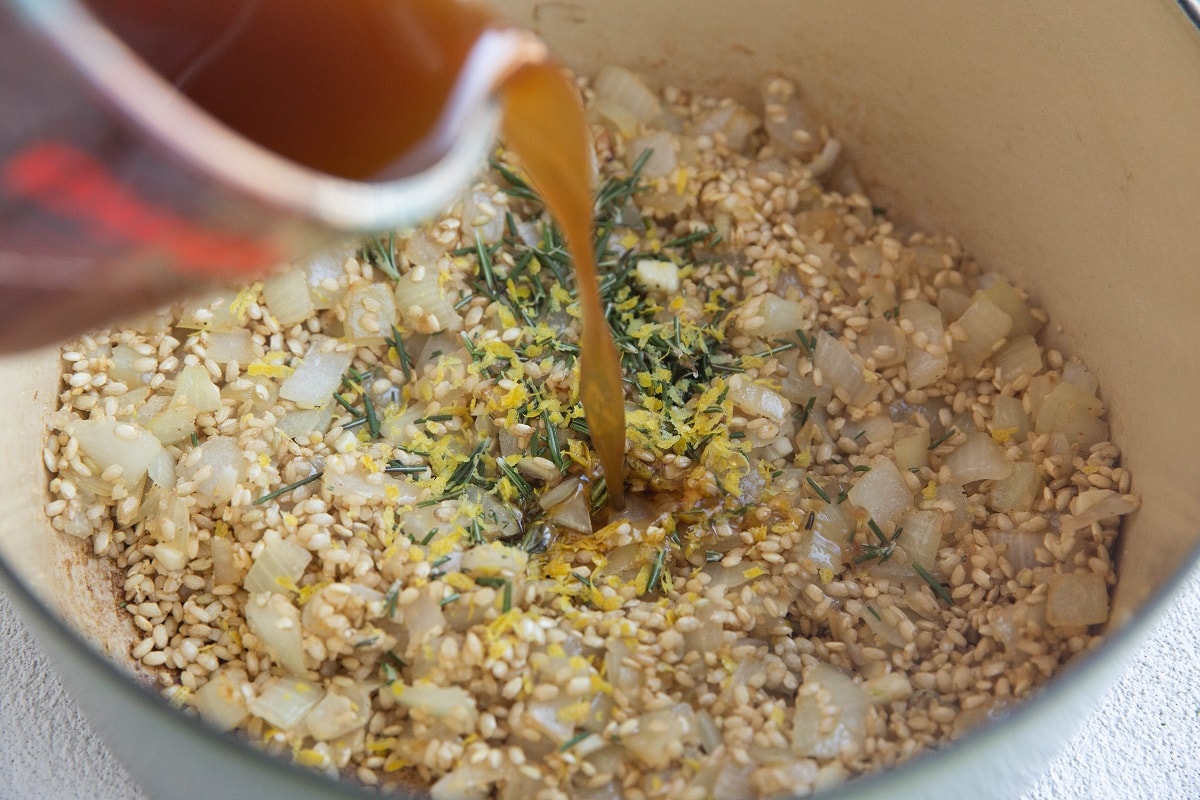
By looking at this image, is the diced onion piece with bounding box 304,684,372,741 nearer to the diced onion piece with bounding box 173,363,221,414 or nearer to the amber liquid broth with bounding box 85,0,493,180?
the diced onion piece with bounding box 173,363,221,414

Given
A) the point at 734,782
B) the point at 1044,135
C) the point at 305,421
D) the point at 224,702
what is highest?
the point at 1044,135

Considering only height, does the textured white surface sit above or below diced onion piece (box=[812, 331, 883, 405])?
below

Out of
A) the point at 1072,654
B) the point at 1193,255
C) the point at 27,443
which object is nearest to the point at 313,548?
the point at 27,443

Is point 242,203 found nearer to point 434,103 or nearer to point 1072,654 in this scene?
point 434,103


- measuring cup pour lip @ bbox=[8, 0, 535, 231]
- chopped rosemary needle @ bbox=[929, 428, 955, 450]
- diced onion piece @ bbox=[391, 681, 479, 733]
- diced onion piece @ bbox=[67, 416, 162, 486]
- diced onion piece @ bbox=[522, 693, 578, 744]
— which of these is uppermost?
measuring cup pour lip @ bbox=[8, 0, 535, 231]

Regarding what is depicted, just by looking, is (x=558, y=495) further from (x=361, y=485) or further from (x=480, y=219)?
(x=480, y=219)

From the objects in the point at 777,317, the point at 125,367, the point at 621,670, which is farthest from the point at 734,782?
the point at 125,367

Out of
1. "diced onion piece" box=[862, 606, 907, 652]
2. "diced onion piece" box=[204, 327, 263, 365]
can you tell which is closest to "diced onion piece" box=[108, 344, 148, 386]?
"diced onion piece" box=[204, 327, 263, 365]
